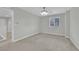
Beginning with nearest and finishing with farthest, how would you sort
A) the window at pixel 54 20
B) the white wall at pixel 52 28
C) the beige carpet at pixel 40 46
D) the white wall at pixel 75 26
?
the beige carpet at pixel 40 46
the white wall at pixel 75 26
the white wall at pixel 52 28
the window at pixel 54 20

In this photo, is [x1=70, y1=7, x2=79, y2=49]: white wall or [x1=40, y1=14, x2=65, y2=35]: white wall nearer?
[x1=70, y1=7, x2=79, y2=49]: white wall

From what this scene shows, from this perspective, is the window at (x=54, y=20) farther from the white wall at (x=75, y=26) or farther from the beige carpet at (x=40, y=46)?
the beige carpet at (x=40, y=46)

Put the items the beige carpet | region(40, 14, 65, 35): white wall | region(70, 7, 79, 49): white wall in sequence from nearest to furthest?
the beige carpet → region(70, 7, 79, 49): white wall → region(40, 14, 65, 35): white wall

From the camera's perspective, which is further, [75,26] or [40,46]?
[75,26]

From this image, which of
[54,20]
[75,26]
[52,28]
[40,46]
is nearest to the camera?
[40,46]

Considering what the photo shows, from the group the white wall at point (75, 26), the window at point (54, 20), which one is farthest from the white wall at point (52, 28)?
the white wall at point (75, 26)

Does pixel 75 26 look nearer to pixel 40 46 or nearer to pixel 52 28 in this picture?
pixel 40 46

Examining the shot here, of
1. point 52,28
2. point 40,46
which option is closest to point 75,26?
point 40,46

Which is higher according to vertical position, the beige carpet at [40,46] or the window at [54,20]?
the window at [54,20]

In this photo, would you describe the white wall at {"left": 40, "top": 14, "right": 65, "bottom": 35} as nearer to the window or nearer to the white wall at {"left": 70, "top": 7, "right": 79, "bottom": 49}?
the window

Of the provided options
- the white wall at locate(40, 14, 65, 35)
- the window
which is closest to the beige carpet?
the white wall at locate(40, 14, 65, 35)
